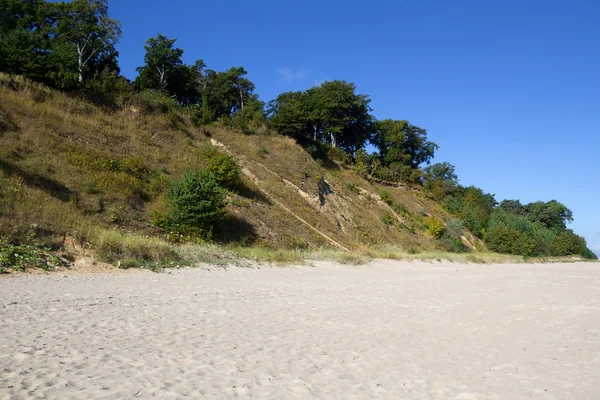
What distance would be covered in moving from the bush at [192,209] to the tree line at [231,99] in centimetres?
1413

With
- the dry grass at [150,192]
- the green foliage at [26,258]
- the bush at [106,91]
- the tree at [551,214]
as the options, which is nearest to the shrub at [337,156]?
the dry grass at [150,192]

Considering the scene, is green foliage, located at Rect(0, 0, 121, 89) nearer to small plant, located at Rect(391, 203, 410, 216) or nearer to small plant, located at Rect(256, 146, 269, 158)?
small plant, located at Rect(256, 146, 269, 158)

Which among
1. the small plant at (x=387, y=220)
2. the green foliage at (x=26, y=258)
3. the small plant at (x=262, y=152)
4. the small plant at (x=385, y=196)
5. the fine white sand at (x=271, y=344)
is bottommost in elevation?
the green foliage at (x=26, y=258)

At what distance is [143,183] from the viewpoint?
2108 centimetres

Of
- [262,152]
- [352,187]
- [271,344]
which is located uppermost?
[262,152]

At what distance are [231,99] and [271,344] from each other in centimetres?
5044

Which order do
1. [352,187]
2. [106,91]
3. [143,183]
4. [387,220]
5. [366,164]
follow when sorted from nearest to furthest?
[143,183], [106,91], [387,220], [352,187], [366,164]

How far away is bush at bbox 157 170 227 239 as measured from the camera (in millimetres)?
17578

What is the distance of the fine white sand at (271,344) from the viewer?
12.7 ft

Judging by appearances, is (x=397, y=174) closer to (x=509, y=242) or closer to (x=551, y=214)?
(x=509, y=242)

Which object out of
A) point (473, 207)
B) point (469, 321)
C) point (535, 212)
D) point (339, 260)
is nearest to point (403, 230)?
point (339, 260)

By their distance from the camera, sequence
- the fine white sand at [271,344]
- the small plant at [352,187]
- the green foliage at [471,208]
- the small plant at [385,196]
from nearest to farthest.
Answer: the fine white sand at [271,344]
the small plant at [352,187]
the small plant at [385,196]
the green foliage at [471,208]

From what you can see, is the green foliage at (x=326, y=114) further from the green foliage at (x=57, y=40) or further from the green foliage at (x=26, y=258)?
the green foliage at (x=26, y=258)

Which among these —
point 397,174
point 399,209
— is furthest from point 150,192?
point 397,174
